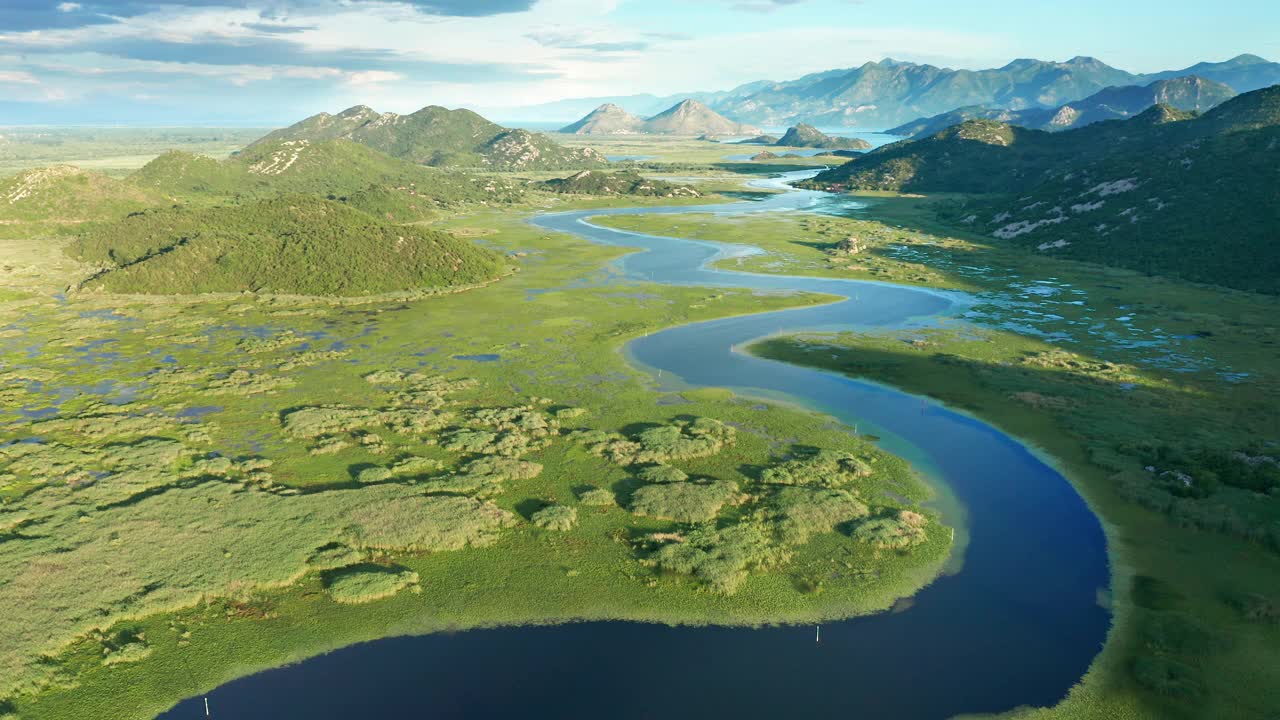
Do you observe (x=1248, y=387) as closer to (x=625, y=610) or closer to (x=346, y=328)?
(x=625, y=610)

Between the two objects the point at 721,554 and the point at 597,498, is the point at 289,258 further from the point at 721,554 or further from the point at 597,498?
the point at 721,554

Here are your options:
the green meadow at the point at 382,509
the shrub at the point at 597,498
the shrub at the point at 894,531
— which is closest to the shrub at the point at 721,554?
the green meadow at the point at 382,509

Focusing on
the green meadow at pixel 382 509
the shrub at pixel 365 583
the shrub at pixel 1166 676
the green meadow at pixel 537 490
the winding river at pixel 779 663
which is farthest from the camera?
the shrub at pixel 365 583

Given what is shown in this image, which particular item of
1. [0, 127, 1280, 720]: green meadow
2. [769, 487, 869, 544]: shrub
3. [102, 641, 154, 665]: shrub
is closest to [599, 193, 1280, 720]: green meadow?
[0, 127, 1280, 720]: green meadow

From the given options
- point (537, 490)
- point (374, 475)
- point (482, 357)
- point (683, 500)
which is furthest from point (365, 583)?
point (482, 357)

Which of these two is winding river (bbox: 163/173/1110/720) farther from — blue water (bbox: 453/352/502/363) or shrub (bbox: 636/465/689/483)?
blue water (bbox: 453/352/502/363)

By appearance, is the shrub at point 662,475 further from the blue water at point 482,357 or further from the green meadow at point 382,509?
the blue water at point 482,357

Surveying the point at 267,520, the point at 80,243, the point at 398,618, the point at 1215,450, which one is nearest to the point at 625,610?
the point at 398,618
